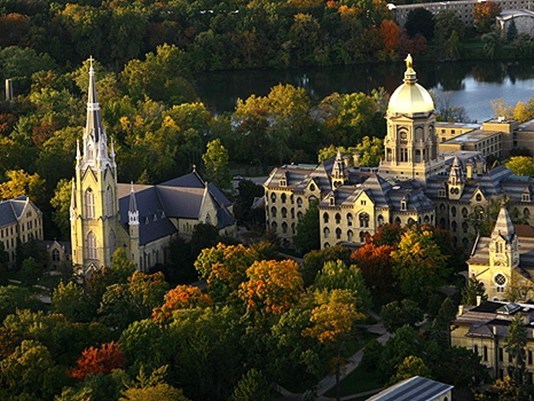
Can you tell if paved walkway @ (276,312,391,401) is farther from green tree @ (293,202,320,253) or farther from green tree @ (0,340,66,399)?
green tree @ (293,202,320,253)

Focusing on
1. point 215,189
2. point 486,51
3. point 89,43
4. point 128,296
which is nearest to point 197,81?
point 89,43

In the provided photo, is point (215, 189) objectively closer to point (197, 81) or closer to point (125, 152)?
point (125, 152)

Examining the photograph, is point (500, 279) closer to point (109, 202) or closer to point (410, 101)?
point (410, 101)

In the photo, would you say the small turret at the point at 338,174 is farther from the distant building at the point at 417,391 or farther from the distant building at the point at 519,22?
the distant building at the point at 519,22

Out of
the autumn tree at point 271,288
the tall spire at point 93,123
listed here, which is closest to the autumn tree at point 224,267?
the autumn tree at point 271,288

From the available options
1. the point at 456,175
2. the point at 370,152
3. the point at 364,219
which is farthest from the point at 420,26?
the point at 364,219

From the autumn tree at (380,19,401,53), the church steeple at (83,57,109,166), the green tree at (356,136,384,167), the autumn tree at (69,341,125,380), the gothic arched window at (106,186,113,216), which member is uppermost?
the autumn tree at (380,19,401,53)

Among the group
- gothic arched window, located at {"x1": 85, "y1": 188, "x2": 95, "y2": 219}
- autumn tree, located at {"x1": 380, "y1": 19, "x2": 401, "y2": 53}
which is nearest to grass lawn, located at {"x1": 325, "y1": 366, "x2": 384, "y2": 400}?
gothic arched window, located at {"x1": 85, "y1": 188, "x2": 95, "y2": 219}
